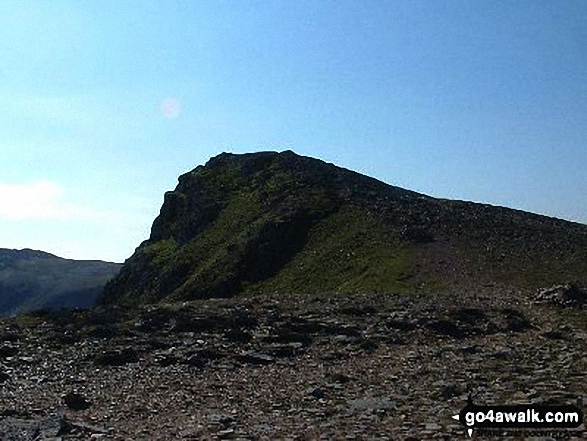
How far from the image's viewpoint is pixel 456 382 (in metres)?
21.0

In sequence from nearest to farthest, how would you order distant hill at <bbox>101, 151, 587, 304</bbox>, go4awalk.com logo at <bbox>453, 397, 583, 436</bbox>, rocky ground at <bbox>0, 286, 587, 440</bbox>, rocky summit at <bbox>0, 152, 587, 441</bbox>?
1. go4awalk.com logo at <bbox>453, 397, 583, 436</bbox>
2. rocky ground at <bbox>0, 286, 587, 440</bbox>
3. rocky summit at <bbox>0, 152, 587, 441</bbox>
4. distant hill at <bbox>101, 151, 587, 304</bbox>

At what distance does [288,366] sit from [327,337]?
530cm

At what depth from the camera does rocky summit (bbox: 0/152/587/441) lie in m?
18.5

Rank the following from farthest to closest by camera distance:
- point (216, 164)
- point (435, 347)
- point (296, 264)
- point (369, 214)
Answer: point (216, 164) < point (369, 214) < point (296, 264) < point (435, 347)

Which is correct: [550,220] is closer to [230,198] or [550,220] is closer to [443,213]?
[443,213]

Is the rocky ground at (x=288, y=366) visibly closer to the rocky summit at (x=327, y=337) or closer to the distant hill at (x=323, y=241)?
the rocky summit at (x=327, y=337)

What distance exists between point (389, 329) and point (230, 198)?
5973 cm

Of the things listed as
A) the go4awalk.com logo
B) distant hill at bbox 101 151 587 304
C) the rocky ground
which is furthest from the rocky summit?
the go4awalk.com logo

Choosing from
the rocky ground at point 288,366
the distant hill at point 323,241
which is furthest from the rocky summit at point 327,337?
the distant hill at point 323,241

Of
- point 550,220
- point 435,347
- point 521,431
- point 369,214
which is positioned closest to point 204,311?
point 435,347

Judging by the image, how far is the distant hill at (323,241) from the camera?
54.1 m

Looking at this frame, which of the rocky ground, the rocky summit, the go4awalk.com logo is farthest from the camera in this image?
the rocky summit

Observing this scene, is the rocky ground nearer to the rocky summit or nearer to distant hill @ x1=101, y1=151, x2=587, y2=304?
the rocky summit

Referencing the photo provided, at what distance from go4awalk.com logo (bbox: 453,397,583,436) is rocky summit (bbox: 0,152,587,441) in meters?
0.46
